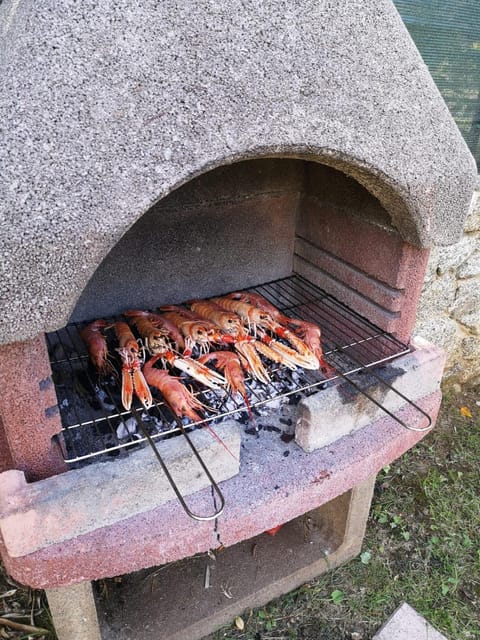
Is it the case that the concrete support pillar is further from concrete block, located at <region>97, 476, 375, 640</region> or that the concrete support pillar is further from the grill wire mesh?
the grill wire mesh

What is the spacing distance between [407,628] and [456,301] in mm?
2360

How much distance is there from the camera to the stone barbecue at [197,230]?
131 cm

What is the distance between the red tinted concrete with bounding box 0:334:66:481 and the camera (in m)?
1.50

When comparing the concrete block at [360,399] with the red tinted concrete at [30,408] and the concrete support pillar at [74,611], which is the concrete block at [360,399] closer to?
the red tinted concrete at [30,408]

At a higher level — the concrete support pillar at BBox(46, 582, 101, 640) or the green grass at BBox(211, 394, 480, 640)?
the concrete support pillar at BBox(46, 582, 101, 640)

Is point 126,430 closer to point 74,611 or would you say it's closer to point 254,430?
point 254,430

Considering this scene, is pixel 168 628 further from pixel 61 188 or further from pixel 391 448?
pixel 61 188

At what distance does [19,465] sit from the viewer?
5.57 feet

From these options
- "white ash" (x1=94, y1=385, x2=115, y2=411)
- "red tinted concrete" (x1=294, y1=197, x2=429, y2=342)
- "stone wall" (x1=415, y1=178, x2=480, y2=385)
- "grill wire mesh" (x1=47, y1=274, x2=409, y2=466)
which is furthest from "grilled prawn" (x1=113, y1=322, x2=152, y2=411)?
"stone wall" (x1=415, y1=178, x2=480, y2=385)

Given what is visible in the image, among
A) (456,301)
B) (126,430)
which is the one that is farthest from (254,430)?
(456,301)

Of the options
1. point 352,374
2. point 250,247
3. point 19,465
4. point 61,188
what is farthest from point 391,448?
point 61,188

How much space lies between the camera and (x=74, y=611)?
2.02 m

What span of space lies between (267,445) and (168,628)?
1123 millimetres

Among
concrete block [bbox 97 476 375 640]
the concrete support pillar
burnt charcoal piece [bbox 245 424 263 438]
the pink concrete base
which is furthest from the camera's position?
concrete block [bbox 97 476 375 640]
